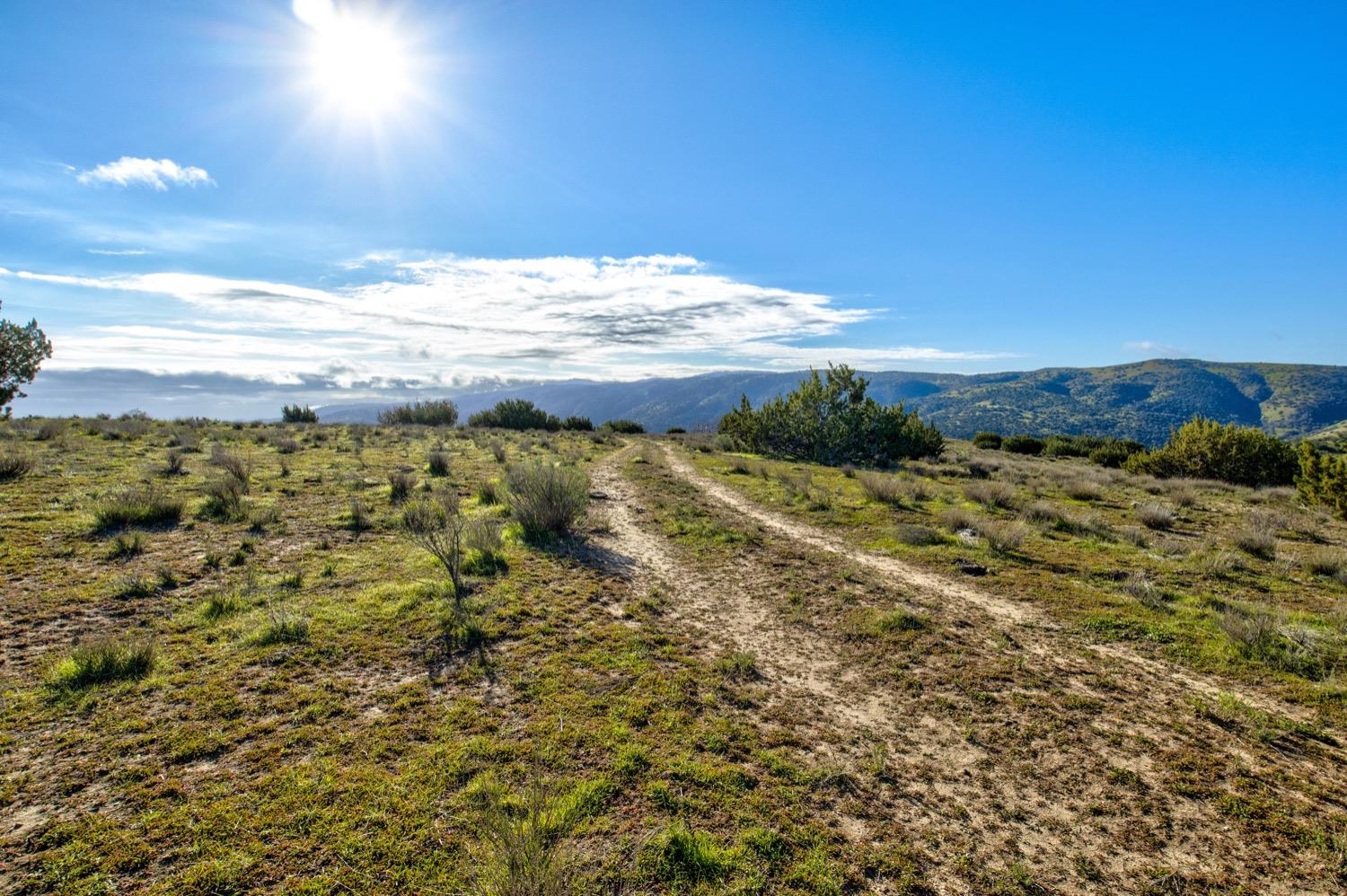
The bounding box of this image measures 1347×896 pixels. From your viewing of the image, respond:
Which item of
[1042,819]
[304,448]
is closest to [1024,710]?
[1042,819]

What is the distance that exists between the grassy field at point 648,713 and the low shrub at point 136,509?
94 mm

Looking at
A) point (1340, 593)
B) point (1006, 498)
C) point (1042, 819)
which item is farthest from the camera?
point (1006, 498)

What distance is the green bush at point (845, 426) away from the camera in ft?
107

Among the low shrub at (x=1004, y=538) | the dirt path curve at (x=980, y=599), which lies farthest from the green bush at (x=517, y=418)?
the low shrub at (x=1004, y=538)

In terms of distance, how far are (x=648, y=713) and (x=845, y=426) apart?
1159 inches

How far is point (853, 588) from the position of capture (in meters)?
9.95

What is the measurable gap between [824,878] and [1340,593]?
12.9 meters

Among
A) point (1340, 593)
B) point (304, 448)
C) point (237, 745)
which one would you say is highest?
point (304, 448)

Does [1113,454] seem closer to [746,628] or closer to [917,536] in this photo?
[917,536]

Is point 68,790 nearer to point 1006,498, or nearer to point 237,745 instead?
point 237,745

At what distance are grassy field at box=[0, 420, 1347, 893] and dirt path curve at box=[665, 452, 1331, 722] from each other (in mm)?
78

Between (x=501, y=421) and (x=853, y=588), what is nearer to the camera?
(x=853, y=588)

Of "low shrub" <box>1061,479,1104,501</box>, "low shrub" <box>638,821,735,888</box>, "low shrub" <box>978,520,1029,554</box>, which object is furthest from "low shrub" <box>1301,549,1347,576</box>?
"low shrub" <box>638,821,735,888</box>

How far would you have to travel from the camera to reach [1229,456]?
1013 inches
